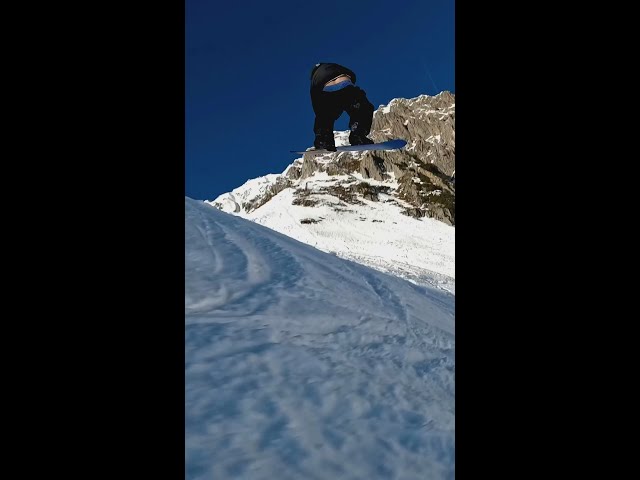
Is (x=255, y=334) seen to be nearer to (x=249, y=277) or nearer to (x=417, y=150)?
(x=249, y=277)

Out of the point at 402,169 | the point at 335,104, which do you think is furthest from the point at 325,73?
the point at 402,169

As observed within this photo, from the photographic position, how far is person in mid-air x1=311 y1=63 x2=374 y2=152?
134 inches

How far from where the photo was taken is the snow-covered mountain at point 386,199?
29531 mm

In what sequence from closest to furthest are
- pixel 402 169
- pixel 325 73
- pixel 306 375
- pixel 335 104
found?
1. pixel 306 375
2. pixel 325 73
3. pixel 335 104
4. pixel 402 169

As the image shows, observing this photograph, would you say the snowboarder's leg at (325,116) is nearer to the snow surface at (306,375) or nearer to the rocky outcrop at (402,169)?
the snow surface at (306,375)

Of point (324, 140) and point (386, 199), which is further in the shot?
point (386, 199)

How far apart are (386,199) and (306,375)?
47.3m

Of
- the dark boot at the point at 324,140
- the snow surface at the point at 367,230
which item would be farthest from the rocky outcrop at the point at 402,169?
the dark boot at the point at 324,140

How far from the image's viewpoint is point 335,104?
158 inches

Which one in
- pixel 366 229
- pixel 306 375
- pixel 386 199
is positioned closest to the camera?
pixel 306 375

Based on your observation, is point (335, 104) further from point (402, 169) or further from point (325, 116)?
point (402, 169)

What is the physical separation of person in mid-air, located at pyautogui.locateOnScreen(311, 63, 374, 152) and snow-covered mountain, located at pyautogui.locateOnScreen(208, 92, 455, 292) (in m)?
13.3

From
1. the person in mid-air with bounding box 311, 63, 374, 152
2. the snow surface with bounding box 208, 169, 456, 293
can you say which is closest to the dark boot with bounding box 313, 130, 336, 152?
the person in mid-air with bounding box 311, 63, 374, 152
